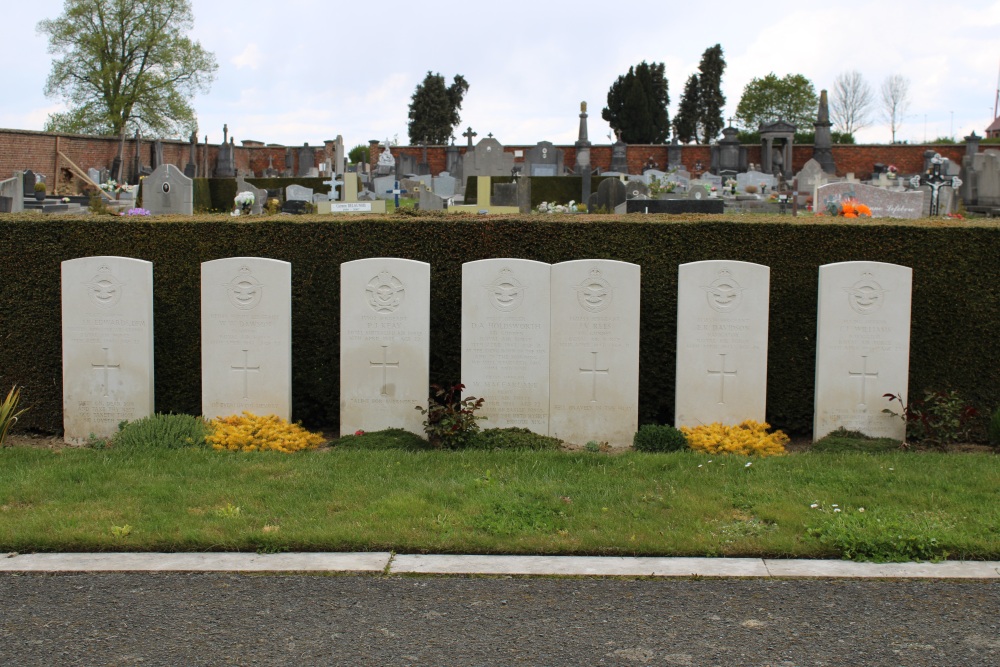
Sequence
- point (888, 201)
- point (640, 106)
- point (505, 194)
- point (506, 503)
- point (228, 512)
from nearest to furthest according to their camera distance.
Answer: point (228, 512)
point (506, 503)
point (888, 201)
point (505, 194)
point (640, 106)

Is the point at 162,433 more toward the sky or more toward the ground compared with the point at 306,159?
more toward the ground

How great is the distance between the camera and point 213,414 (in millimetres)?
7734

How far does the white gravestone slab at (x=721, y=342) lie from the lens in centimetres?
743

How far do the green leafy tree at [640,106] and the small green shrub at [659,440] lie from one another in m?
52.2

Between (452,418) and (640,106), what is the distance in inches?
2130

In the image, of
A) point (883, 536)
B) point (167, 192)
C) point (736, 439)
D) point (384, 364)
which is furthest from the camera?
point (167, 192)

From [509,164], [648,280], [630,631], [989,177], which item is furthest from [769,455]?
[509,164]

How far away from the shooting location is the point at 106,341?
7672 mm

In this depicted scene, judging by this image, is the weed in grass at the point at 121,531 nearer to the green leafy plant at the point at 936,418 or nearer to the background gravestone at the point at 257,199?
the green leafy plant at the point at 936,418

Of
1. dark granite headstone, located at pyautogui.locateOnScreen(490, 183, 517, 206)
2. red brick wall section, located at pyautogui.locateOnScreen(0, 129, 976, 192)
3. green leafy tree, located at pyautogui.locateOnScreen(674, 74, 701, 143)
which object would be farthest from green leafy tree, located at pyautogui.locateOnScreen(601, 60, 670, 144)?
dark granite headstone, located at pyautogui.locateOnScreen(490, 183, 517, 206)

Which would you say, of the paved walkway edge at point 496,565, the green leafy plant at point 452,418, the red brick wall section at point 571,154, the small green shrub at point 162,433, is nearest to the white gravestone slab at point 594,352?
the green leafy plant at point 452,418

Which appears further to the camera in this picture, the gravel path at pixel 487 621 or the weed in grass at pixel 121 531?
the weed in grass at pixel 121 531

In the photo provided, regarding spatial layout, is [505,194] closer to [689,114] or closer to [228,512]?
[228,512]

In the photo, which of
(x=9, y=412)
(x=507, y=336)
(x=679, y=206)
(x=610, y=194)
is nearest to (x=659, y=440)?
(x=507, y=336)
